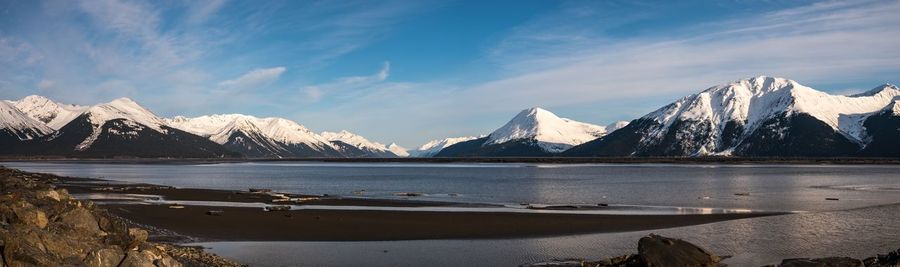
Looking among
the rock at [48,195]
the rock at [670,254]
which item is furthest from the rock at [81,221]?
the rock at [670,254]

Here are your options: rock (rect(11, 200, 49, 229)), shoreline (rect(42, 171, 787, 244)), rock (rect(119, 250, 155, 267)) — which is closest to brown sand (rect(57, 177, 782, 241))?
shoreline (rect(42, 171, 787, 244))

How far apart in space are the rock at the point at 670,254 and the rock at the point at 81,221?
63.7 ft

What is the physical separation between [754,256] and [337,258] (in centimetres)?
1818

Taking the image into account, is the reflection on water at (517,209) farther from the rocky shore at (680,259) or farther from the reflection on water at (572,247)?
the rocky shore at (680,259)

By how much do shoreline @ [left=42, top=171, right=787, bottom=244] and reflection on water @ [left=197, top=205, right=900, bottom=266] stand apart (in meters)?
2.38

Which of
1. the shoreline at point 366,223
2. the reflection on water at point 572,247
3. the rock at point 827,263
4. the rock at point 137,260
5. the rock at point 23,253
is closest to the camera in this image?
the rock at point 23,253

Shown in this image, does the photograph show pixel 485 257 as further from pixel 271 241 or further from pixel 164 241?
pixel 164 241

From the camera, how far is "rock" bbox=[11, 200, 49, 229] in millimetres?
21086

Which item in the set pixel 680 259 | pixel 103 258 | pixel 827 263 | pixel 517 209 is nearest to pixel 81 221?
pixel 103 258

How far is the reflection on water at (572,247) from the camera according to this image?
1122 inches

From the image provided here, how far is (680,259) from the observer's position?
24203 mm

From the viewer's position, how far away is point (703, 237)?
1390 inches

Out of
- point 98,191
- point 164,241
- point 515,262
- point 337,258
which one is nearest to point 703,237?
point 515,262

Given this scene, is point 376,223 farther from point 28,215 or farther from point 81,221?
point 28,215
